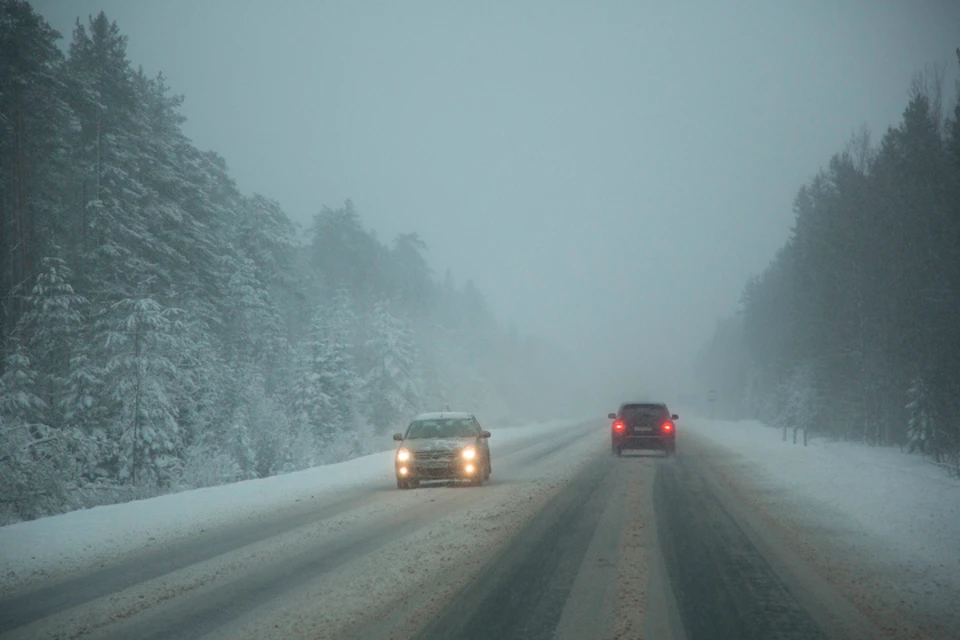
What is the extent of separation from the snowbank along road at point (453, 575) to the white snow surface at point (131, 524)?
0.07 metres

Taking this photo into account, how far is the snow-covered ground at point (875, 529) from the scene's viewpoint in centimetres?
706

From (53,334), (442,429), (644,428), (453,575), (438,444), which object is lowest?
(453,575)

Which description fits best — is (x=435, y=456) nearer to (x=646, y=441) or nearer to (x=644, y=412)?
(x=646, y=441)

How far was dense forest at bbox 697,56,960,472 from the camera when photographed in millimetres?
28484

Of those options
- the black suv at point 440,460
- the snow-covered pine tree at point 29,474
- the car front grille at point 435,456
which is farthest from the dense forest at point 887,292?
the snow-covered pine tree at point 29,474

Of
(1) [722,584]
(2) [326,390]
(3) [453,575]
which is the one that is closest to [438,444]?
(3) [453,575]

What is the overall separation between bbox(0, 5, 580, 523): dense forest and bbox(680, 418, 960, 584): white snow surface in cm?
1700

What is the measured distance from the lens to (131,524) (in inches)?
504

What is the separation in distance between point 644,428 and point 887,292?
16.6 meters

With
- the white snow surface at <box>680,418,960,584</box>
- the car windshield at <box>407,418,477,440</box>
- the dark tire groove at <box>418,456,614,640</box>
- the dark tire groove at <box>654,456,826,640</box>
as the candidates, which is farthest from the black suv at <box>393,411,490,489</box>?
the white snow surface at <box>680,418,960,584</box>

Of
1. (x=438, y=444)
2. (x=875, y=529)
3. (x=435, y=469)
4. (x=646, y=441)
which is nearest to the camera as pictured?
(x=875, y=529)

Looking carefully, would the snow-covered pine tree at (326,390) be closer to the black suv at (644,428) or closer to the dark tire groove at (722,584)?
the black suv at (644,428)

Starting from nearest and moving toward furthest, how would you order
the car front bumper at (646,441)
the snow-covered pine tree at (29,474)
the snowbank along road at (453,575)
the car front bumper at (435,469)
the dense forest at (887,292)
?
the snowbank along road at (453,575) < the snow-covered pine tree at (29,474) < the car front bumper at (435,469) < the car front bumper at (646,441) < the dense forest at (887,292)

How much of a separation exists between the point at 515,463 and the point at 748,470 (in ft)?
25.1
